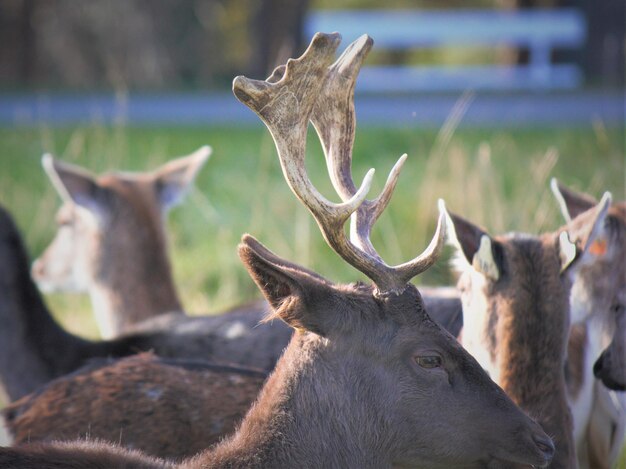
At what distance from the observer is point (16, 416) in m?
4.46

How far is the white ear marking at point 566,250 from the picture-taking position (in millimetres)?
4406

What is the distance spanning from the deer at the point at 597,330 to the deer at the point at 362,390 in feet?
4.21

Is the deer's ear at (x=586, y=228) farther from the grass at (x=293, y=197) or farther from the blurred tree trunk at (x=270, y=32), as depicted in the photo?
the blurred tree trunk at (x=270, y=32)

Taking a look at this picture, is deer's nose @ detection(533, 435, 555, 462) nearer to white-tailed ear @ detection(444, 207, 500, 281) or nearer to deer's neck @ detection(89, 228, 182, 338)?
white-tailed ear @ detection(444, 207, 500, 281)

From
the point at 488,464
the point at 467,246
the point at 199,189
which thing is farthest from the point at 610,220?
the point at 199,189

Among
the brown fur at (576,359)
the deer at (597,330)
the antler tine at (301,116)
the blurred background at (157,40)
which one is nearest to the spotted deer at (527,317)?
the deer at (597,330)

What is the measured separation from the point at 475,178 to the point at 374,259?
4359 millimetres

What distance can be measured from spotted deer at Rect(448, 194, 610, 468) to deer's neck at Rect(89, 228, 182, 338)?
2628 millimetres

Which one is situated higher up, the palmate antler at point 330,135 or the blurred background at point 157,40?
the palmate antler at point 330,135

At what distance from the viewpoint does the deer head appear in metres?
3.54

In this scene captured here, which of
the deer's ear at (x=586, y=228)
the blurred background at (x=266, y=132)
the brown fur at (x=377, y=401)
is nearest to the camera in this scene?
the brown fur at (x=377, y=401)

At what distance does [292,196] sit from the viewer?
1035 centimetres

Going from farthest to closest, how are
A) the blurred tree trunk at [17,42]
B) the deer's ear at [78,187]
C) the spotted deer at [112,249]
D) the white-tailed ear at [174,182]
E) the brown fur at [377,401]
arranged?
the blurred tree trunk at [17,42], the white-tailed ear at [174,182], the spotted deer at [112,249], the deer's ear at [78,187], the brown fur at [377,401]

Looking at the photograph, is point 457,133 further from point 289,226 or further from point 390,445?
point 390,445
